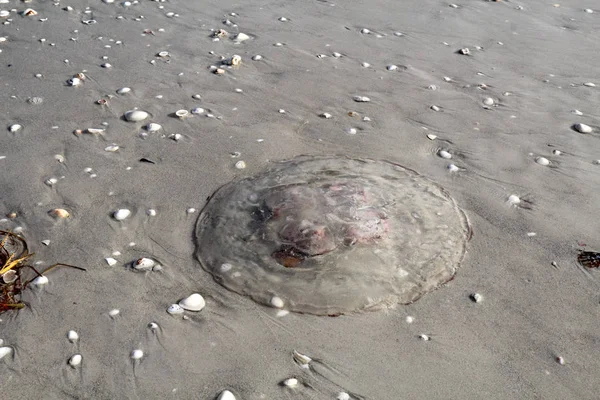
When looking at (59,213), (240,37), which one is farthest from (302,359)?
(240,37)

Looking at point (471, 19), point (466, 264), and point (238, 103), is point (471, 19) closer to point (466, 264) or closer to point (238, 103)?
point (238, 103)

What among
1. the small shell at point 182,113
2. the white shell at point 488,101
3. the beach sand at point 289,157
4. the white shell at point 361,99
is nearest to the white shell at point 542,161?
the beach sand at point 289,157

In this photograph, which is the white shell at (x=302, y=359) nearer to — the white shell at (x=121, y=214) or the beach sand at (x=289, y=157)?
the beach sand at (x=289, y=157)

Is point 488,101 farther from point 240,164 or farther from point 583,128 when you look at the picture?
point 240,164

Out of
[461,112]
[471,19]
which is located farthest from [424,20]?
[461,112]

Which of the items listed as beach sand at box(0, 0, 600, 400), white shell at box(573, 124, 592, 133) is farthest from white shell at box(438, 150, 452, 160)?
white shell at box(573, 124, 592, 133)

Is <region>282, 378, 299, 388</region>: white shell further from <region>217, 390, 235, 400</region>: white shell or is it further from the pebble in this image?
the pebble

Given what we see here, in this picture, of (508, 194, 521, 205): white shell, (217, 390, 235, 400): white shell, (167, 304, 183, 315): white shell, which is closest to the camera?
(217, 390, 235, 400): white shell
